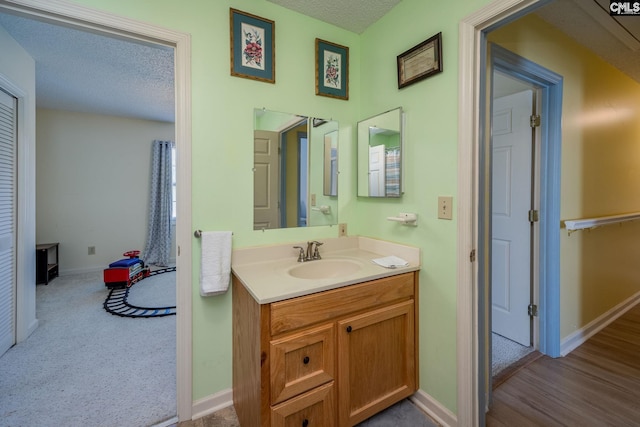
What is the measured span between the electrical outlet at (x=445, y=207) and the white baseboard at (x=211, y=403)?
1.53 metres

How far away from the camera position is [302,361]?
1.16 meters

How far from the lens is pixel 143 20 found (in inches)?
51.1

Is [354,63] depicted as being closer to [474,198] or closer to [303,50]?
[303,50]

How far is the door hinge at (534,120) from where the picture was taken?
196cm

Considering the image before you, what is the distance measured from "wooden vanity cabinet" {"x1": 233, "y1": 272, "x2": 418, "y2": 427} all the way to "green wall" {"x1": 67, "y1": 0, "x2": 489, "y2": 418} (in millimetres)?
127

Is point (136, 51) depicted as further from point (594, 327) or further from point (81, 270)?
point (594, 327)

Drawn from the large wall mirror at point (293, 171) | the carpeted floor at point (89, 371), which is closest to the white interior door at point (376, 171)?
the large wall mirror at point (293, 171)

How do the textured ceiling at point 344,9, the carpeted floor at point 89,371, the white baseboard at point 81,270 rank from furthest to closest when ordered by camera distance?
the white baseboard at point 81,270 → the textured ceiling at point 344,9 → the carpeted floor at point 89,371

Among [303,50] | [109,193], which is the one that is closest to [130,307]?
[109,193]

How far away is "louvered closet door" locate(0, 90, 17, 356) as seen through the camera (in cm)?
197

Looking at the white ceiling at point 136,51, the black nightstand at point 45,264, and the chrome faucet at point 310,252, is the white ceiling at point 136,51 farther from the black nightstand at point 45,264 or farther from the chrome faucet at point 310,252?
the black nightstand at point 45,264

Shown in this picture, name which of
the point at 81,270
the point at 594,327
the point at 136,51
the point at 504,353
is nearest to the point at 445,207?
the point at 504,353

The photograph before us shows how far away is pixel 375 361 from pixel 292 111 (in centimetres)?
151

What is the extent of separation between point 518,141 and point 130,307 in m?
3.94
